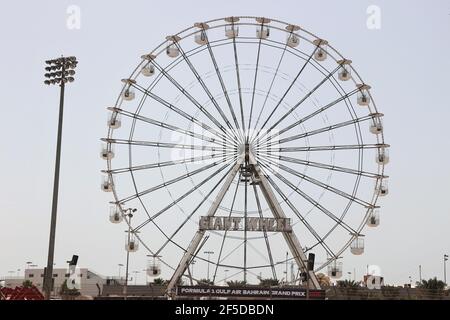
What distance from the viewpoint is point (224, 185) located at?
4512 centimetres

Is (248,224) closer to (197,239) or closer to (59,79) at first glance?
(197,239)

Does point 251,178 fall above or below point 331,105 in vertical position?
below

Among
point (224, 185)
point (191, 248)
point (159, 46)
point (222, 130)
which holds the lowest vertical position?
point (191, 248)

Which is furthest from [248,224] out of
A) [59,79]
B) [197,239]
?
[59,79]

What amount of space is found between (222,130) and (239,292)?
1013cm

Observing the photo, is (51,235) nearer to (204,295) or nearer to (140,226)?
(140,226)

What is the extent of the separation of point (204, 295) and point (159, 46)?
16.9 meters

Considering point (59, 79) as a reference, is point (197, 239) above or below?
below

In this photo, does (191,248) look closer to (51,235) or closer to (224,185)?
(224,185)

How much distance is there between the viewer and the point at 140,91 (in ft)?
154

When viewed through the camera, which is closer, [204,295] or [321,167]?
[204,295]
